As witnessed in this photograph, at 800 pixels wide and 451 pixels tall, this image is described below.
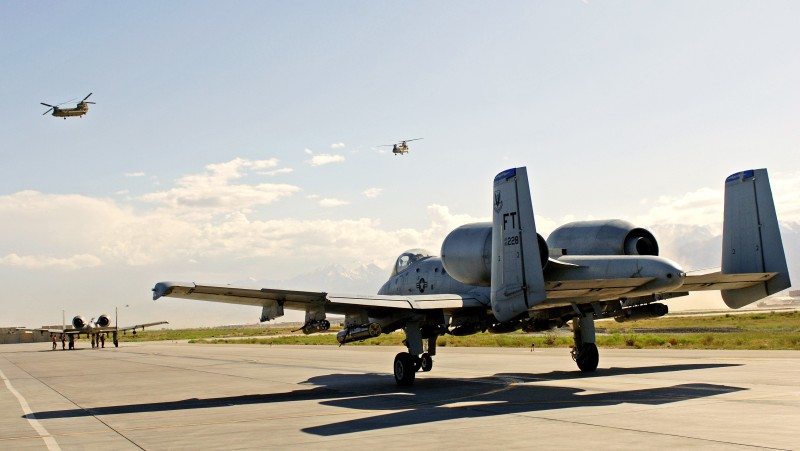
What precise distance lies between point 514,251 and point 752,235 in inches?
280

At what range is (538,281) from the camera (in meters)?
15.5

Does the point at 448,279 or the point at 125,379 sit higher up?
the point at 448,279

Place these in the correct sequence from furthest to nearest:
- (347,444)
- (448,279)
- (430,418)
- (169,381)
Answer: (169,381) < (448,279) < (430,418) < (347,444)

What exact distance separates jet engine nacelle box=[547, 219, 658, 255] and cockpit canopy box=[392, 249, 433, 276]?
5617mm

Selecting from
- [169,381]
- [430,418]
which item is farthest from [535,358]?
[430,418]

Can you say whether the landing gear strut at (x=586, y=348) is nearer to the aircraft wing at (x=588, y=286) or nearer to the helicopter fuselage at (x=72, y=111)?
the aircraft wing at (x=588, y=286)

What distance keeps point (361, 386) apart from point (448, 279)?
4.04 meters

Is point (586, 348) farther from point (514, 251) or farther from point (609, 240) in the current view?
point (514, 251)

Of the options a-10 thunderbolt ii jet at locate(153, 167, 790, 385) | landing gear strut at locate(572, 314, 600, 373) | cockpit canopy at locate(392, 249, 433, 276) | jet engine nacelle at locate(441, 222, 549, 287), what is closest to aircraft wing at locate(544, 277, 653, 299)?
a-10 thunderbolt ii jet at locate(153, 167, 790, 385)

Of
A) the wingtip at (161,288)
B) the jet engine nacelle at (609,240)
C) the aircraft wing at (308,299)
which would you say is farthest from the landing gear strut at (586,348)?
the wingtip at (161,288)

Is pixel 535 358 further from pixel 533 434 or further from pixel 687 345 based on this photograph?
pixel 533 434

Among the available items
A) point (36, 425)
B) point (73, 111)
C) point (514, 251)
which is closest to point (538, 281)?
point (514, 251)

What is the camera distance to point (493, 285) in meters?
16.5

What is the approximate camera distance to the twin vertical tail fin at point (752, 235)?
18.6 meters
